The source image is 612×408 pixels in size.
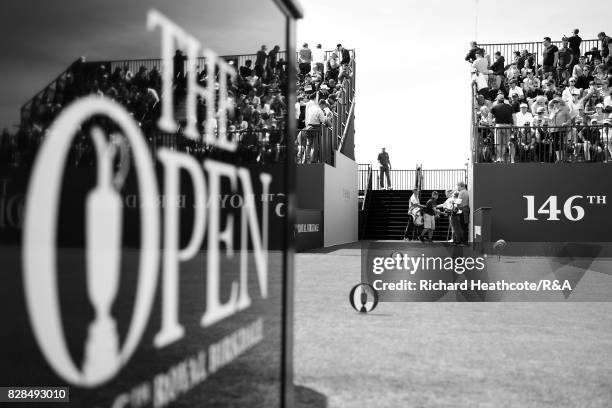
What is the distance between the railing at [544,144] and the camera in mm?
18547

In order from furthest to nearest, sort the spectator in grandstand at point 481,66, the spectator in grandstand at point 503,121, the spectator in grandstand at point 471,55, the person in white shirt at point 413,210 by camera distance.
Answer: the person in white shirt at point 413,210, the spectator in grandstand at point 471,55, the spectator in grandstand at point 481,66, the spectator in grandstand at point 503,121

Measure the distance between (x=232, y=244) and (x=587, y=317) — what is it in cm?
647

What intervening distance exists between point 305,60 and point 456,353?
22.6 meters

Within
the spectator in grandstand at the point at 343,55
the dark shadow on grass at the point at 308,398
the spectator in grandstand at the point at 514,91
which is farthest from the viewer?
the spectator in grandstand at the point at 343,55

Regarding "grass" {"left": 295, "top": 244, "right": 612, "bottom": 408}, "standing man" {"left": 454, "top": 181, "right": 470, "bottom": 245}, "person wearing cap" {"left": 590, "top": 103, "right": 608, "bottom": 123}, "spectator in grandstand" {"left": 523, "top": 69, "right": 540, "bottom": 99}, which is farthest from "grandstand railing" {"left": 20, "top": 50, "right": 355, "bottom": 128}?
"spectator in grandstand" {"left": 523, "top": 69, "right": 540, "bottom": 99}

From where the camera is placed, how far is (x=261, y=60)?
2611 millimetres

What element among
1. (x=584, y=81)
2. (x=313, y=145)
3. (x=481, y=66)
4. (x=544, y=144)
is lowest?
(x=544, y=144)

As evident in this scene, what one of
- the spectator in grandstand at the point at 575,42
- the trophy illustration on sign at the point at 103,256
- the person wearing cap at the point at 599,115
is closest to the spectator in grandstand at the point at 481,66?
the spectator in grandstand at the point at 575,42

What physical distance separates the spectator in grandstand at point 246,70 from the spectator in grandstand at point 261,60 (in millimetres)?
46

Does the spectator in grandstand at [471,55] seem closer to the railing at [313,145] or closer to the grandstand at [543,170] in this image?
the grandstand at [543,170]

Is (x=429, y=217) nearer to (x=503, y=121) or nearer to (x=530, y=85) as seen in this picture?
(x=530, y=85)

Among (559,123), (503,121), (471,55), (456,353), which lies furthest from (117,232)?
(471,55)

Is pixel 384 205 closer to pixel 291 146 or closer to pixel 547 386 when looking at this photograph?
pixel 547 386

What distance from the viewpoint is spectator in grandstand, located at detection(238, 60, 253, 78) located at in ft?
7.96
